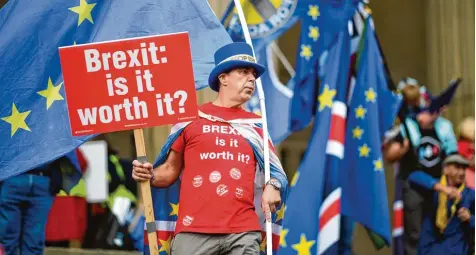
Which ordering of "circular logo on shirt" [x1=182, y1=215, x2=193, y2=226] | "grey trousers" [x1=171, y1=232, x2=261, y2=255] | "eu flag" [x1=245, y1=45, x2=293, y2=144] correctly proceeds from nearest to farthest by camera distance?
"grey trousers" [x1=171, y1=232, x2=261, y2=255], "circular logo on shirt" [x1=182, y1=215, x2=193, y2=226], "eu flag" [x1=245, y1=45, x2=293, y2=144]

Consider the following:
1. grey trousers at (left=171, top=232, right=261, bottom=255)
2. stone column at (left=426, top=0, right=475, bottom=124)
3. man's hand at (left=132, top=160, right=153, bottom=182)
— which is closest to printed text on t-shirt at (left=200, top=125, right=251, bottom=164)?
man's hand at (left=132, top=160, right=153, bottom=182)

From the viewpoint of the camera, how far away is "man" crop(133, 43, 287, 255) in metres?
8.22

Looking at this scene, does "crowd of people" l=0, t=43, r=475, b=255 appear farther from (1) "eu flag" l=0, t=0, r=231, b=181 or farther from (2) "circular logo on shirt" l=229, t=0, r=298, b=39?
(2) "circular logo on shirt" l=229, t=0, r=298, b=39

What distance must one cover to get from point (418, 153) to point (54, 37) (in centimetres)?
494

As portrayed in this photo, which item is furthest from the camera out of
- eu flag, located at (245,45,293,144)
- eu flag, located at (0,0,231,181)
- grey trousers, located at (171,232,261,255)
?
eu flag, located at (245,45,293,144)

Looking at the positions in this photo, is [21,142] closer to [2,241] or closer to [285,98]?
[2,241]

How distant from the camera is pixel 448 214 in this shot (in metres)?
13.2

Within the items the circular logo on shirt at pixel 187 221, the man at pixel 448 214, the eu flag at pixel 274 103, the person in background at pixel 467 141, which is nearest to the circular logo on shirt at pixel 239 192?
the circular logo on shirt at pixel 187 221

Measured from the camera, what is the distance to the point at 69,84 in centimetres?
840

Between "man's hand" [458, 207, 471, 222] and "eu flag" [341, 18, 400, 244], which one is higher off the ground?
"eu flag" [341, 18, 400, 244]

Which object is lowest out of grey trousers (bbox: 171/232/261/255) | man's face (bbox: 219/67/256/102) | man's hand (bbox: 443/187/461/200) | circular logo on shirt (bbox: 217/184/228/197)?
man's hand (bbox: 443/187/461/200)

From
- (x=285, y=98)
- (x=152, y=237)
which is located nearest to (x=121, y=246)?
(x=285, y=98)

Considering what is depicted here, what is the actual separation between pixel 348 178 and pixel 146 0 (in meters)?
3.87

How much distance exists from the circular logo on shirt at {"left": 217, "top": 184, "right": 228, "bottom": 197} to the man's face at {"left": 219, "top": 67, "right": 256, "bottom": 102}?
23.1 inches
